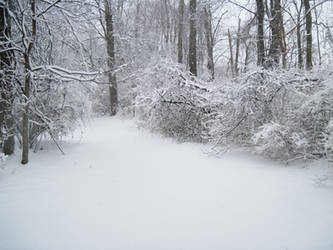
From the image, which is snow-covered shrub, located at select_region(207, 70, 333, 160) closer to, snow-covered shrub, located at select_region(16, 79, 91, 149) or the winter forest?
the winter forest

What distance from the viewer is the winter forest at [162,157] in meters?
2.13

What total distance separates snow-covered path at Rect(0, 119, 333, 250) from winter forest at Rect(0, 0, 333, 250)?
0.01 meters

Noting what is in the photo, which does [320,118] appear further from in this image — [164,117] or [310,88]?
[164,117]

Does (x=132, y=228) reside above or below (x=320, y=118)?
below

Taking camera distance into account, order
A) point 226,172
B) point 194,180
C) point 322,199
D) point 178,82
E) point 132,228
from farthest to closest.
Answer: point 178,82, point 226,172, point 194,180, point 322,199, point 132,228

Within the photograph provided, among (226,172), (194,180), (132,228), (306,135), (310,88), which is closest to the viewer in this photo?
(132,228)

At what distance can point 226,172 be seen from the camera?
3590 mm

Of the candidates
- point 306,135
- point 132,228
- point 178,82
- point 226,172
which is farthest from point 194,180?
point 178,82

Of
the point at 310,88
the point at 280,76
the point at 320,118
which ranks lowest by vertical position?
the point at 320,118

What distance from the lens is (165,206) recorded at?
2.57 metres

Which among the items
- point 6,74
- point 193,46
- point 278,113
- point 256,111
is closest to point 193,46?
point 193,46

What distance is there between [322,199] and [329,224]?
50cm

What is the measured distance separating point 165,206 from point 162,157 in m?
2.08

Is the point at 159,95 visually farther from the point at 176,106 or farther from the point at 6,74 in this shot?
the point at 6,74
